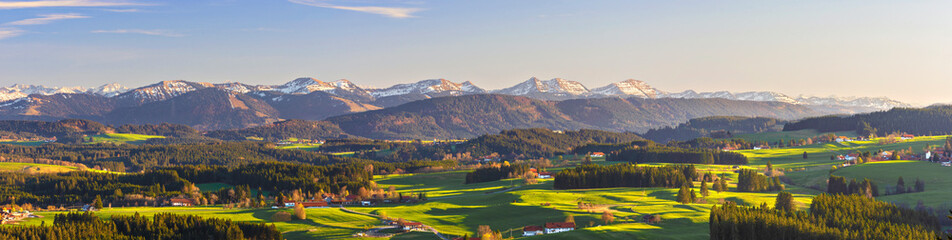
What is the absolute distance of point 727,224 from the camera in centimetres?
9819

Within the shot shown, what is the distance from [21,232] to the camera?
342ft

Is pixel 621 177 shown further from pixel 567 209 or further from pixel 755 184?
pixel 567 209

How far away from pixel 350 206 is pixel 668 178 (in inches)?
3135

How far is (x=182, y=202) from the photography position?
560 feet

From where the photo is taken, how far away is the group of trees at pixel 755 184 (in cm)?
17312

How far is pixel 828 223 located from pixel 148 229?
97.8 m

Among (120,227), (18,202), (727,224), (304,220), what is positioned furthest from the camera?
(18,202)

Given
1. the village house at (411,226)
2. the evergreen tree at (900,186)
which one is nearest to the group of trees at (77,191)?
the village house at (411,226)

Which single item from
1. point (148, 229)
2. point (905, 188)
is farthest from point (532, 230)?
point (905, 188)

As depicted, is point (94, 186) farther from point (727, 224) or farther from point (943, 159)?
point (943, 159)

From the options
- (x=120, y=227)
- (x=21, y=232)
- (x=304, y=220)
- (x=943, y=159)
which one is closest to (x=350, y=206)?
(x=304, y=220)

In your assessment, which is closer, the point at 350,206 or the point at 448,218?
the point at 448,218

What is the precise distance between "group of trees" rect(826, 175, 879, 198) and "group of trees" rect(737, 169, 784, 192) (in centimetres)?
1171

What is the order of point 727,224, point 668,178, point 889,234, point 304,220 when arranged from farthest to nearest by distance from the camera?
point 668,178 → point 304,220 → point 727,224 → point 889,234
